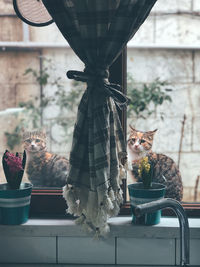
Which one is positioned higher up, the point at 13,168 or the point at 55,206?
the point at 13,168

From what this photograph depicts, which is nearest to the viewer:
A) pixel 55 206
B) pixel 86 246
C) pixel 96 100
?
pixel 96 100

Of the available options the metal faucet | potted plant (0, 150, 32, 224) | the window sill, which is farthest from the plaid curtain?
the metal faucet

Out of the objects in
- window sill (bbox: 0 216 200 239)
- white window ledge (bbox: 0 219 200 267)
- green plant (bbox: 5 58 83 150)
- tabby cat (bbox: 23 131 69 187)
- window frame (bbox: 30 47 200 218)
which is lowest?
white window ledge (bbox: 0 219 200 267)

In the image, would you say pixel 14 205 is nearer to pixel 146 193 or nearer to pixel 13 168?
pixel 13 168

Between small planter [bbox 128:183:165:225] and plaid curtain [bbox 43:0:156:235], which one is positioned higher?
plaid curtain [bbox 43:0:156:235]

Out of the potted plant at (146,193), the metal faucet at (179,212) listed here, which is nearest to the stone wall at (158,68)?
the potted plant at (146,193)

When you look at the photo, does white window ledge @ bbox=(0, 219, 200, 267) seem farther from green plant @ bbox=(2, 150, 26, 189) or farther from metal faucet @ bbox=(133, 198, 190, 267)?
metal faucet @ bbox=(133, 198, 190, 267)

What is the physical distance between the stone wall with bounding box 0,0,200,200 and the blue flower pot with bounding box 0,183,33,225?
280 mm

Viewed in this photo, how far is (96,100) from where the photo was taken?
4.61 feet

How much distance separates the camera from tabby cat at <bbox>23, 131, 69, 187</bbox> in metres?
1.69

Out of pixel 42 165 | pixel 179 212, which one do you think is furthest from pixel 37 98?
pixel 179 212

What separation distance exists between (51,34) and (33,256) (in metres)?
0.95

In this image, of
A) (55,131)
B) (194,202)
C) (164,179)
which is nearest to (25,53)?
(55,131)

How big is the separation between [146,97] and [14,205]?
73cm
